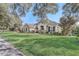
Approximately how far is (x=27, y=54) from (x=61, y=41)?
23cm

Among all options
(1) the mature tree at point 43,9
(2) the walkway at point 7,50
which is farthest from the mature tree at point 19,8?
(2) the walkway at point 7,50

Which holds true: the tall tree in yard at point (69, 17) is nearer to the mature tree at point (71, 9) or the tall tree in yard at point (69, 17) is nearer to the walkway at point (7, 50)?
the mature tree at point (71, 9)

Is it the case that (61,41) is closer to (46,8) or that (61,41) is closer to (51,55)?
(51,55)

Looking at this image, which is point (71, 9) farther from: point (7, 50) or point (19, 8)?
point (7, 50)

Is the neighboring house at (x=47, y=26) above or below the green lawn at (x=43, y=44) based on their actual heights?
above

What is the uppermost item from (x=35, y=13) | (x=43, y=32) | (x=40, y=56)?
(x=35, y=13)

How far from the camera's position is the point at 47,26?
1.37m

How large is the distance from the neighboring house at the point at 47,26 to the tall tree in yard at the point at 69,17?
0.13 ft

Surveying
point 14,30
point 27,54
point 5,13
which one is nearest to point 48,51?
point 27,54

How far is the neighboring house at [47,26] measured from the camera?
1.36m

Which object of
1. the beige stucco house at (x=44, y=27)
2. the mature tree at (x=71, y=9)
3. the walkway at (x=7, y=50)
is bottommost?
the walkway at (x=7, y=50)

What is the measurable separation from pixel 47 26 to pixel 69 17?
16cm

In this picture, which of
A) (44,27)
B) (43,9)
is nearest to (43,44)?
(44,27)

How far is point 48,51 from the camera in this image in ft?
4.36
